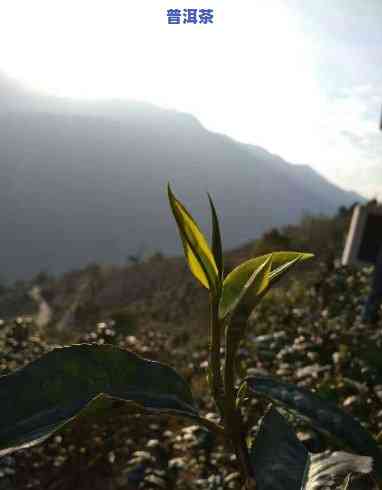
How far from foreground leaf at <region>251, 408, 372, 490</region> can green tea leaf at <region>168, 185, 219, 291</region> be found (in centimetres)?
25

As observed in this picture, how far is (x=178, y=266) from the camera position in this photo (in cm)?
1681

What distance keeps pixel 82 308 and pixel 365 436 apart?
12974 millimetres

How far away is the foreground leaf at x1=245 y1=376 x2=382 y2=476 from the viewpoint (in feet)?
2.39

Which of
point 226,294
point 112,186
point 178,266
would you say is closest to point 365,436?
point 226,294

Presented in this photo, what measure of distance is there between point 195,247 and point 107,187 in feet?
350

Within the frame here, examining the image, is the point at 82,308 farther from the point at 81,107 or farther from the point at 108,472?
the point at 81,107

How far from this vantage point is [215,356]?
724 millimetres

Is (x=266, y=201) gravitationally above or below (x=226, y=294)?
below

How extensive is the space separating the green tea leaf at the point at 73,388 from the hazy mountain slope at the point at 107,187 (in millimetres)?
68270

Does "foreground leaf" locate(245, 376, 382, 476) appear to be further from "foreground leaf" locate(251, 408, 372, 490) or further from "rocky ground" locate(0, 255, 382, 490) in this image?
"rocky ground" locate(0, 255, 382, 490)

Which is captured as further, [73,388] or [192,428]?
[192,428]

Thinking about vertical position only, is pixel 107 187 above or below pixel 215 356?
below

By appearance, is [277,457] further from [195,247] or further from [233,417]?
[195,247]

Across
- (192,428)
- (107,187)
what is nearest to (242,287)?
(192,428)
